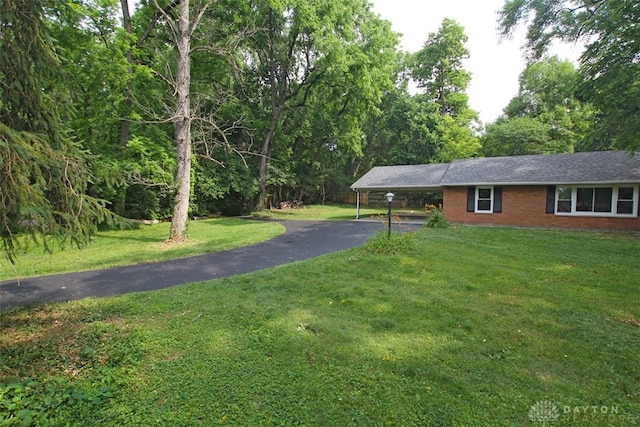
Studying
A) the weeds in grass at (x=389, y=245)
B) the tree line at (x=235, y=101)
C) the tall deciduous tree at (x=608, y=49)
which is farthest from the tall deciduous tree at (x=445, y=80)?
the weeds in grass at (x=389, y=245)

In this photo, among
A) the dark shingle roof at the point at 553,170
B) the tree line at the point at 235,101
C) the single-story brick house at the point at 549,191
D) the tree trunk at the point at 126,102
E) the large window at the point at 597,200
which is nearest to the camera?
the tree line at the point at 235,101

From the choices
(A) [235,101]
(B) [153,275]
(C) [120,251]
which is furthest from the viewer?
(A) [235,101]

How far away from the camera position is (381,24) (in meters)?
23.4

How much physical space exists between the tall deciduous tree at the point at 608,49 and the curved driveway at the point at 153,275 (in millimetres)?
10330

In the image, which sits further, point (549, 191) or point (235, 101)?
point (235, 101)

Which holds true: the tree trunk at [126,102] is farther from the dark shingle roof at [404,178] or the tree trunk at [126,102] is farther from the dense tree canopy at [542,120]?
the dense tree canopy at [542,120]

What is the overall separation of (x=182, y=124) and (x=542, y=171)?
52.4ft

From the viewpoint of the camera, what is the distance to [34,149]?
9.29 ft

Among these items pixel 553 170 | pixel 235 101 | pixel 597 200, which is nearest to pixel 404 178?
pixel 553 170

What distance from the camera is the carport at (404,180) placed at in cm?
1966

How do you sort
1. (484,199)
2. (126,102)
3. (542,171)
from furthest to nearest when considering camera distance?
1. (484,199)
2. (542,171)
3. (126,102)

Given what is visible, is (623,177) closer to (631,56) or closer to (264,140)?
(631,56)

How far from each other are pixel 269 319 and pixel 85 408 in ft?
6.70

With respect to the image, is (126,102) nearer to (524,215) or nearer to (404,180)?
(404,180)
